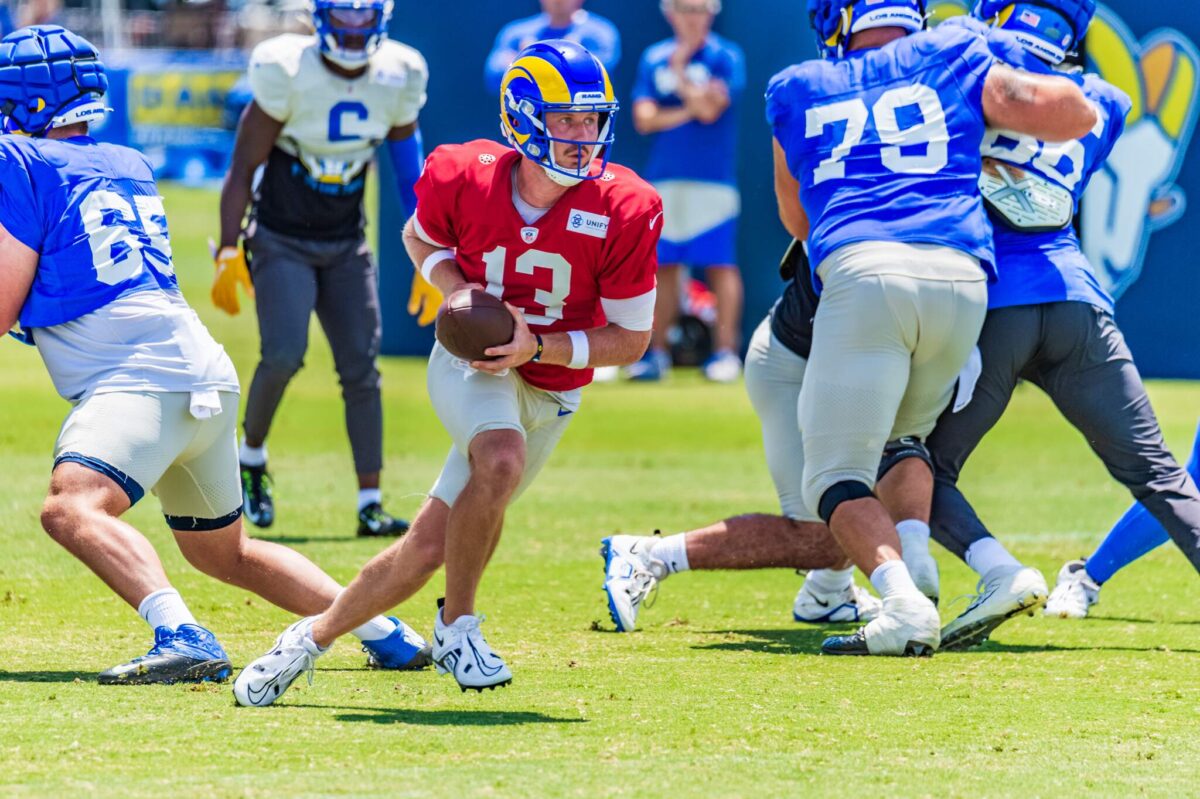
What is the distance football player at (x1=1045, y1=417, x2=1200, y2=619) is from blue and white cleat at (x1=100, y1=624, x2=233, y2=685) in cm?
319

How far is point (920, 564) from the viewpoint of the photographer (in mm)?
5762

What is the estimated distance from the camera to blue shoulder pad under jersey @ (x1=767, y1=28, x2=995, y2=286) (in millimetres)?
5598

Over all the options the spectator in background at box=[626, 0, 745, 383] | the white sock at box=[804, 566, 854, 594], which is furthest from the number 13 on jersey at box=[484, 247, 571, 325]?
the spectator in background at box=[626, 0, 745, 383]

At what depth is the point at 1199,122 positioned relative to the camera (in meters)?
13.7

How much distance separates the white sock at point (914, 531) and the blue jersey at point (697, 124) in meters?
8.76

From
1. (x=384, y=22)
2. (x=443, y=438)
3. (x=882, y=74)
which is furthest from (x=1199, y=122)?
(x=882, y=74)

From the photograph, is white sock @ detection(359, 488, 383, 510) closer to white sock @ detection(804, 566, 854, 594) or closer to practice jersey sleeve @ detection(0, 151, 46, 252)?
white sock @ detection(804, 566, 854, 594)

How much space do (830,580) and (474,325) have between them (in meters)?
2.36

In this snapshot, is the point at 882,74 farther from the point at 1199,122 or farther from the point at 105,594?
the point at 1199,122

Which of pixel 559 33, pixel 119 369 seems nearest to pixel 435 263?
pixel 119 369

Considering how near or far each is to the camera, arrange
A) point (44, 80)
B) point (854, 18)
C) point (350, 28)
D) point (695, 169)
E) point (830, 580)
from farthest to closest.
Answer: point (695, 169) < point (350, 28) < point (830, 580) < point (854, 18) < point (44, 80)

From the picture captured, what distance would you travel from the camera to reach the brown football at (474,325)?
4.73m

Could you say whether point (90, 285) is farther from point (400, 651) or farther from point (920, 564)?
point (920, 564)

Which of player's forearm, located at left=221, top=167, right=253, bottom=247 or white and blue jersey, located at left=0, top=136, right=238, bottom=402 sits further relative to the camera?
player's forearm, located at left=221, top=167, right=253, bottom=247
